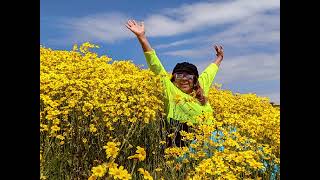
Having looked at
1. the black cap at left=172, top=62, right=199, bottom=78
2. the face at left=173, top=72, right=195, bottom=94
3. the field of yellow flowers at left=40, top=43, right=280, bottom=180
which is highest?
the black cap at left=172, top=62, right=199, bottom=78

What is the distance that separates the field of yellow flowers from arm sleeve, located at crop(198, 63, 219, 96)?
1.53 meters

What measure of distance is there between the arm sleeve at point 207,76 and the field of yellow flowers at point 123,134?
1532 mm

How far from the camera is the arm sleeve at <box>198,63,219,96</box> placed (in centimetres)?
732

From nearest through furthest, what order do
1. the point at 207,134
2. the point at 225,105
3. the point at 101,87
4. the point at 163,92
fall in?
the point at 207,134, the point at 101,87, the point at 163,92, the point at 225,105

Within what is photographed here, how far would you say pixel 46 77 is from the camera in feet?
17.2

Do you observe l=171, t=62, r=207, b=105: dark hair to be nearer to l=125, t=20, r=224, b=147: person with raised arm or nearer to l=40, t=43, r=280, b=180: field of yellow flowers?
l=125, t=20, r=224, b=147: person with raised arm

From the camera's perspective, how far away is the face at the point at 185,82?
6.70m

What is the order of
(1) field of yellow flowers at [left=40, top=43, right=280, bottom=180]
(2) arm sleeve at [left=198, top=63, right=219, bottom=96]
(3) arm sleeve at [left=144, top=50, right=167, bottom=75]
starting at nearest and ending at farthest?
(1) field of yellow flowers at [left=40, top=43, right=280, bottom=180], (3) arm sleeve at [left=144, top=50, right=167, bottom=75], (2) arm sleeve at [left=198, top=63, right=219, bottom=96]

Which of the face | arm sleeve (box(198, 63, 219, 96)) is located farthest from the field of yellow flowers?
arm sleeve (box(198, 63, 219, 96))

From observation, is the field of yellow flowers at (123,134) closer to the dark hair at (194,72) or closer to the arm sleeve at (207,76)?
the dark hair at (194,72)

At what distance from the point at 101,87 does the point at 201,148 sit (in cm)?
129
